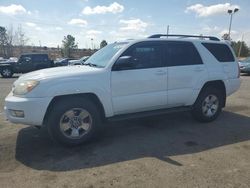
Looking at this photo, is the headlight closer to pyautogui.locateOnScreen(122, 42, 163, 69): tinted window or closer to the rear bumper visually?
pyautogui.locateOnScreen(122, 42, 163, 69): tinted window

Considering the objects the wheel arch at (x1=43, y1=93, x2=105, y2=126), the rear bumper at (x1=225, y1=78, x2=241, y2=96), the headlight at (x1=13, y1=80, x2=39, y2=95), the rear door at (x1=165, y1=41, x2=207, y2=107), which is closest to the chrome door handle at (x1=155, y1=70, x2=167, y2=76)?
the rear door at (x1=165, y1=41, x2=207, y2=107)

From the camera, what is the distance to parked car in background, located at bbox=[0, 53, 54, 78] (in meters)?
20.3

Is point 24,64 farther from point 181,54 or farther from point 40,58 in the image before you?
point 181,54

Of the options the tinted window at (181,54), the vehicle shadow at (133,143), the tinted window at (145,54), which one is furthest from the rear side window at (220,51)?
the vehicle shadow at (133,143)

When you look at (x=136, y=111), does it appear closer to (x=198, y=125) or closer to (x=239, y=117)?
(x=198, y=125)

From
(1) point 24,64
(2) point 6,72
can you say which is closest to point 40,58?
(1) point 24,64

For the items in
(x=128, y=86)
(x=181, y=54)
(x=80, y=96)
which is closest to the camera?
(x=80, y=96)

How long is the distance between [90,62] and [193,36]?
249 cm

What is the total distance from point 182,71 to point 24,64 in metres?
17.7

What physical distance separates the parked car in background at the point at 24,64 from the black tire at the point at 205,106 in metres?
17.5

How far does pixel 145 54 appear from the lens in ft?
17.7

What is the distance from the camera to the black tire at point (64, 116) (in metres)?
4.49

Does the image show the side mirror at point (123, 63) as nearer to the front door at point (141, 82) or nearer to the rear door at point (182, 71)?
the front door at point (141, 82)

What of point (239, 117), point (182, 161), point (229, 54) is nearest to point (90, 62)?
point (182, 161)
